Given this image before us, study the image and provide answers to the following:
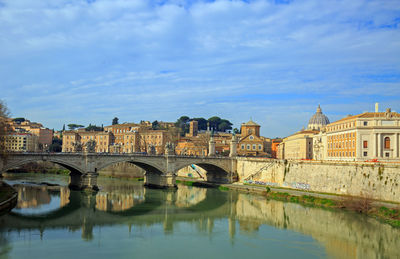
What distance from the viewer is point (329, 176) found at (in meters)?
40.2

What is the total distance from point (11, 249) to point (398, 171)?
29.2m

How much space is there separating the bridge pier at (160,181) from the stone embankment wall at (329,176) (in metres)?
9.76

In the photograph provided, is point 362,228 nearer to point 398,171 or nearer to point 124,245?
point 398,171

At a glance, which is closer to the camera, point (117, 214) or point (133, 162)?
point (117, 214)

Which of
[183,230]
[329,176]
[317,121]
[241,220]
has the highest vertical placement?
[317,121]

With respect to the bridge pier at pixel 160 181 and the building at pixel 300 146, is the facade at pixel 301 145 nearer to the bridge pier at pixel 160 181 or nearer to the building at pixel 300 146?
the building at pixel 300 146

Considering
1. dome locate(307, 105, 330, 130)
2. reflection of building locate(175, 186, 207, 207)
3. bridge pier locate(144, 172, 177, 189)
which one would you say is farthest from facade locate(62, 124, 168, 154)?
dome locate(307, 105, 330, 130)

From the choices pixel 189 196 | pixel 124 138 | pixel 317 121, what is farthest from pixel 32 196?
pixel 317 121

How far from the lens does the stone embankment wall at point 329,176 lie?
3372cm

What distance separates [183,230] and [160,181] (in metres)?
23.4

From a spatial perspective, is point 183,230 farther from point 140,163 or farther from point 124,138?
point 124,138

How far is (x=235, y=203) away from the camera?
38.8 m

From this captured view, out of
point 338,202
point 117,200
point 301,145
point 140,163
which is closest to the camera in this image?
point 338,202

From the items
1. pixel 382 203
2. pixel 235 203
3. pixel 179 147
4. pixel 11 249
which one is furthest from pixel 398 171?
pixel 179 147
